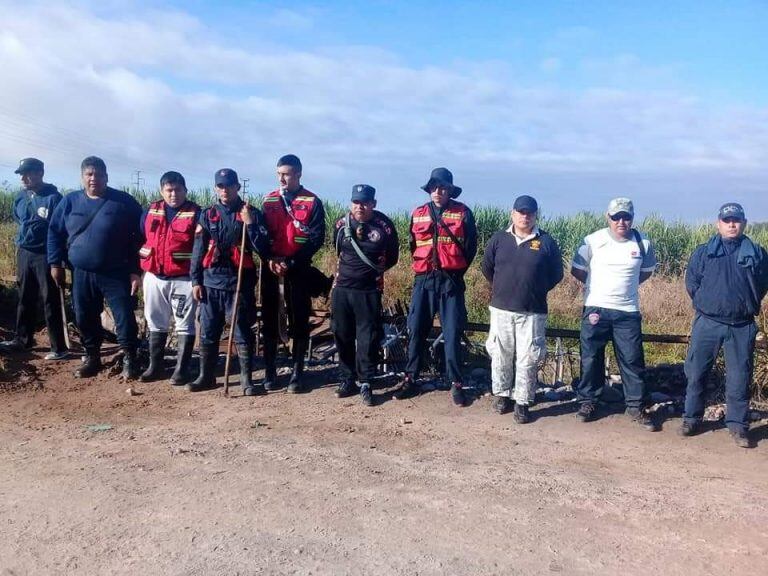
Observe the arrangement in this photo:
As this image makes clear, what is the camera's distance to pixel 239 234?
6.45 m

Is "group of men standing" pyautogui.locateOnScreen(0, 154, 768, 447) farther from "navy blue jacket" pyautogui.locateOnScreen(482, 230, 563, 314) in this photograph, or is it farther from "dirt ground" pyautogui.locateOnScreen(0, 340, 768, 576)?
"dirt ground" pyautogui.locateOnScreen(0, 340, 768, 576)

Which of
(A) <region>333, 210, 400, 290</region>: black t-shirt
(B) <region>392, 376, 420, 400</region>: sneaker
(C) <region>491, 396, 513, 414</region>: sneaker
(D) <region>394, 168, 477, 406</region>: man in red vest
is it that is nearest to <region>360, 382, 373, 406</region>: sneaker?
(B) <region>392, 376, 420, 400</region>: sneaker

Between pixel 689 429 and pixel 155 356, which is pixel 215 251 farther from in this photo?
pixel 689 429

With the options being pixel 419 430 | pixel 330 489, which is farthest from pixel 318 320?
pixel 330 489

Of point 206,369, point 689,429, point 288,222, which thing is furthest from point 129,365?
point 689,429

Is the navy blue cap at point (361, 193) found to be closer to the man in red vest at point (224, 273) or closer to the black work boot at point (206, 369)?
the man in red vest at point (224, 273)

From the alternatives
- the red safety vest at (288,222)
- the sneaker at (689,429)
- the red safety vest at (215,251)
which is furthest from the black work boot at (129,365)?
the sneaker at (689,429)

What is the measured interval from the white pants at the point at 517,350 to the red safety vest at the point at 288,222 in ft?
6.16

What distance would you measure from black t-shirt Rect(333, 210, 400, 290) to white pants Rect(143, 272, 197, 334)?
1506 mm

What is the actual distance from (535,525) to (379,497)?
95 cm

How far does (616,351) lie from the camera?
588 cm

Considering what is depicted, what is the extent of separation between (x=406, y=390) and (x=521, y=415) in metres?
1.11

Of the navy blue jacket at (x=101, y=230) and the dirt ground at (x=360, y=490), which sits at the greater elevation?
the navy blue jacket at (x=101, y=230)

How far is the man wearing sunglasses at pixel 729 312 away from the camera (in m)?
5.32
